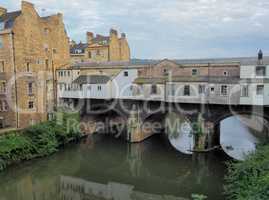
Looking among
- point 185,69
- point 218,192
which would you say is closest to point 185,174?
point 218,192

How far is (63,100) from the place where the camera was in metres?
30.7

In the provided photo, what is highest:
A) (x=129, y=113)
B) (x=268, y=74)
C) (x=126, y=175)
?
(x=268, y=74)

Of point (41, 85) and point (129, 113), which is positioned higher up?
point (41, 85)

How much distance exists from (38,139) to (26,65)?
26.5ft

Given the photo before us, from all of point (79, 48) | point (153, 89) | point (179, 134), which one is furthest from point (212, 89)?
point (79, 48)

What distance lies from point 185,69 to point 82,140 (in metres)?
13.2

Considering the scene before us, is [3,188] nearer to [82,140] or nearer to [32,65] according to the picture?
[82,140]

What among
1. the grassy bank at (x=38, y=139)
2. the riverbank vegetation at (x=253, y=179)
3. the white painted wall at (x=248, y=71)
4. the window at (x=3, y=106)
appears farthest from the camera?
the window at (x=3, y=106)

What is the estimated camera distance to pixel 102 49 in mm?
39688

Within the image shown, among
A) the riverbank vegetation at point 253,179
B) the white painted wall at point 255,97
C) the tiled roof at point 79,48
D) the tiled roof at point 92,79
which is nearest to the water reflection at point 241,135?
the white painted wall at point 255,97

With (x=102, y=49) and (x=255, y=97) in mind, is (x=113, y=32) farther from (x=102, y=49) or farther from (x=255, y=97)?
(x=255, y=97)

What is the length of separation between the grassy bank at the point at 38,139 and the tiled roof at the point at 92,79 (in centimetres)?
380

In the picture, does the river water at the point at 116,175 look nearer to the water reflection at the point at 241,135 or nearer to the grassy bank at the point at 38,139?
the grassy bank at the point at 38,139

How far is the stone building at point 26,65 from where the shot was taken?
2506 cm
